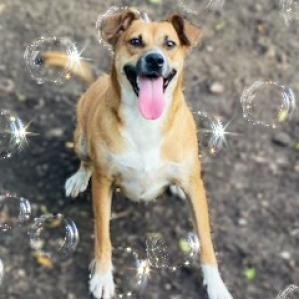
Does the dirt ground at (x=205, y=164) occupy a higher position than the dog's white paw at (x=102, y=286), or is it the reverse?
the dirt ground at (x=205, y=164)

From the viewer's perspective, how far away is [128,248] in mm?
5137

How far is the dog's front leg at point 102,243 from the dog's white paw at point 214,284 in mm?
533

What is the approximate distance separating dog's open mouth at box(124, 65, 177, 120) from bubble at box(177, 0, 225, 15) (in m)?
2.13

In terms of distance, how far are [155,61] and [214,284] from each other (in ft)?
4.43

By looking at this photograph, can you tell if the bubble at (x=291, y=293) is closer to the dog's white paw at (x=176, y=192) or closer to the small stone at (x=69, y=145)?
the dog's white paw at (x=176, y=192)

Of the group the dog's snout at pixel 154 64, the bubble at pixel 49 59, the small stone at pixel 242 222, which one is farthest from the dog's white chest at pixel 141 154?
the bubble at pixel 49 59

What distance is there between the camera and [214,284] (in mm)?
4855

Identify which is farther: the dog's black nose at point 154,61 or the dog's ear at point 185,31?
the dog's ear at point 185,31

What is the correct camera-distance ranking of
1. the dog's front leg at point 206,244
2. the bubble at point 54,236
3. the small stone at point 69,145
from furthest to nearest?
the small stone at point 69,145
the bubble at point 54,236
the dog's front leg at point 206,244

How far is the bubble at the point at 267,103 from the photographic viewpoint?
5.87 meters

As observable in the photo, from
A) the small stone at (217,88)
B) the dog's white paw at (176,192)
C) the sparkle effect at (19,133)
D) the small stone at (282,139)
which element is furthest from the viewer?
the small stone at (217,88)

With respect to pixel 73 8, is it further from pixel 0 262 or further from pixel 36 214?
pixel 0 262

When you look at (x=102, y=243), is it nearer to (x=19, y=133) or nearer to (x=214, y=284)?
(x=214, y=284)

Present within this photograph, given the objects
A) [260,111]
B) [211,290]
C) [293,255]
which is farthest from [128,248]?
[260,111]
